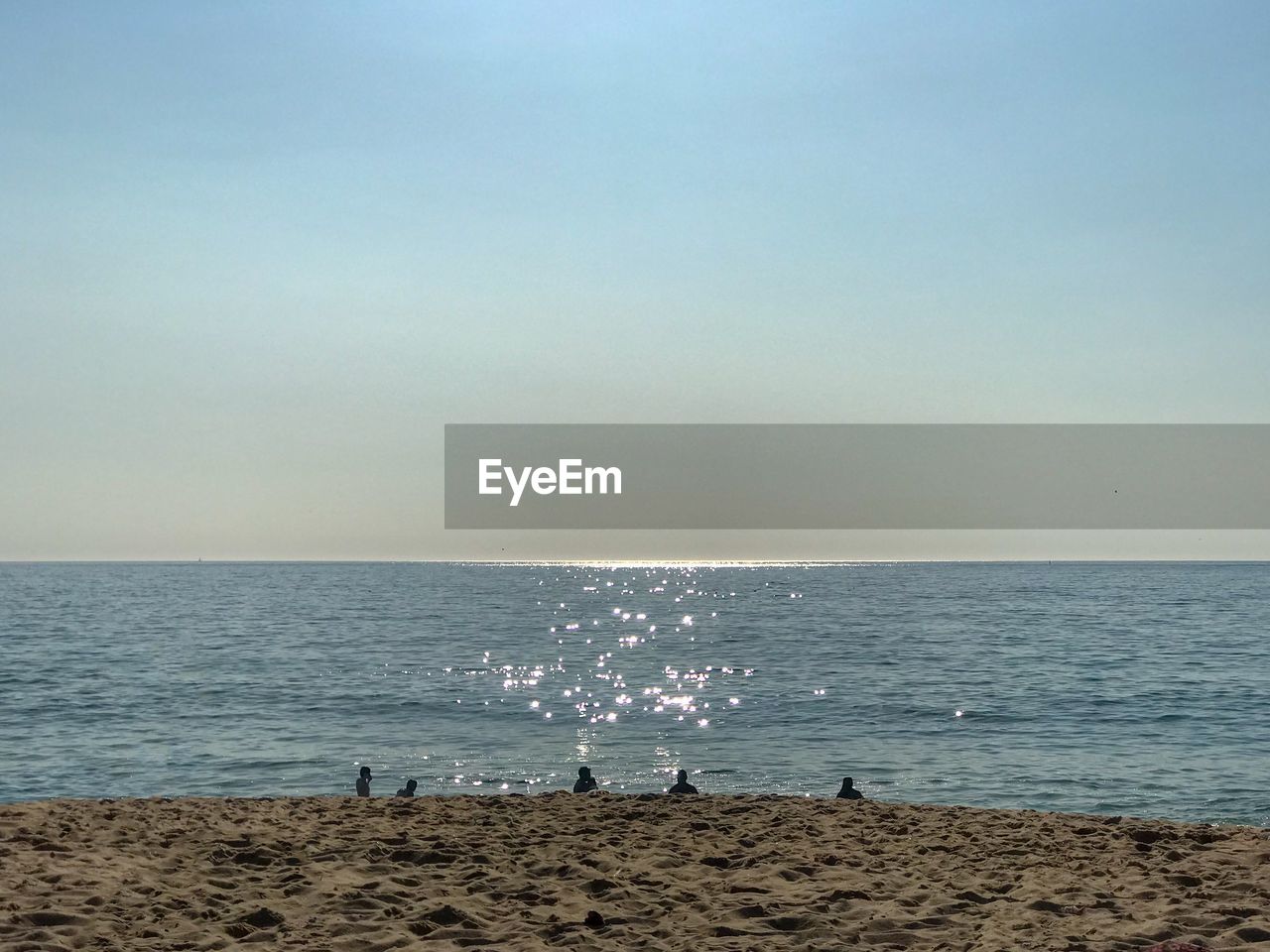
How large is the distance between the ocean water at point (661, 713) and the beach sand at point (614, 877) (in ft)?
28.0

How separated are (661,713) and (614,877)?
2535cm

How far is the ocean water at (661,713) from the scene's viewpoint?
24.2 metres

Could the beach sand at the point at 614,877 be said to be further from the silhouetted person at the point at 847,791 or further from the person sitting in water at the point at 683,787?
the silhouetted person at the point at 847,791

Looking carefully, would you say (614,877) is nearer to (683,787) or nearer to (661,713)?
(683,787)

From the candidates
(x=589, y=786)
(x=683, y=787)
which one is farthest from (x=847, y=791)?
(x=589, y=786)

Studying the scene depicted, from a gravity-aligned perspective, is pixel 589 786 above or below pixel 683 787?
below

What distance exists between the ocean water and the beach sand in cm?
855

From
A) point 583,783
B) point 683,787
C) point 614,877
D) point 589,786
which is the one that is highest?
point 614,877

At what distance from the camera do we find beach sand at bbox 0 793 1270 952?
9.47m

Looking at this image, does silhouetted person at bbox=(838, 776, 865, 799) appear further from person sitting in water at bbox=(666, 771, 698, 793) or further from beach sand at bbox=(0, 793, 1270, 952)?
person sitting in water at bbox=(666, 771, 698, 793)

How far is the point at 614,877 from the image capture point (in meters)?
11.5

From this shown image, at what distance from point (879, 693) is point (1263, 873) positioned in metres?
29.5

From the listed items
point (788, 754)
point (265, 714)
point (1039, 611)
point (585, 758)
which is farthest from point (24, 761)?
point (1039, 611)

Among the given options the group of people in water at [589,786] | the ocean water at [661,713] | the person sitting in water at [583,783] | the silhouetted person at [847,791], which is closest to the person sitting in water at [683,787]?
the group of people in water at [589,786]
